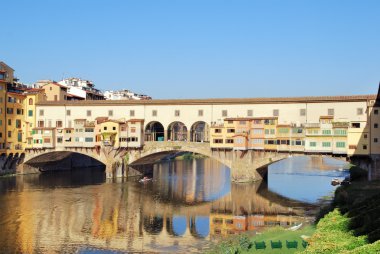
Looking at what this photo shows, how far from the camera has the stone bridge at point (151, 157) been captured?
193 ft

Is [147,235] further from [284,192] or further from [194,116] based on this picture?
[194,116]

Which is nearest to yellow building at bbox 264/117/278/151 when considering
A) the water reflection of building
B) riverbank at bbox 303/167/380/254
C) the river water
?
the river water

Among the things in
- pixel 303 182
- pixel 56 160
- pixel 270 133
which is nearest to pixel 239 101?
pixel 270 133

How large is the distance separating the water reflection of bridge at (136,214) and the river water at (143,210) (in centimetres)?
7

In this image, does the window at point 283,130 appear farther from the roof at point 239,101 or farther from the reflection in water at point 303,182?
the reflection in water at point 303,182

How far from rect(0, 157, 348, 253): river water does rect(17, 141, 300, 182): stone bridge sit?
2350mm

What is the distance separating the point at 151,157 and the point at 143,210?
87.5 ft

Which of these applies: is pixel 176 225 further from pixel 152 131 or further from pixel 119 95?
pixel 119 95

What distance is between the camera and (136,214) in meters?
41.0

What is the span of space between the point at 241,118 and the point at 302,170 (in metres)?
24.5

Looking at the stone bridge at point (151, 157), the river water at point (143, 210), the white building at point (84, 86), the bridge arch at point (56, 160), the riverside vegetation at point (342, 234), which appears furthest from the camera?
the white building at point (84, 86)

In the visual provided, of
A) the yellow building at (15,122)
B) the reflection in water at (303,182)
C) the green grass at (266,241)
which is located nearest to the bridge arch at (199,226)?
the green grass at (266,241)

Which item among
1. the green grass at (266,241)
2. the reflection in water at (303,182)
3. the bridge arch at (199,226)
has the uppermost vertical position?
the reflection in water at (303,182)

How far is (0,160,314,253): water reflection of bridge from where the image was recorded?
107ft
